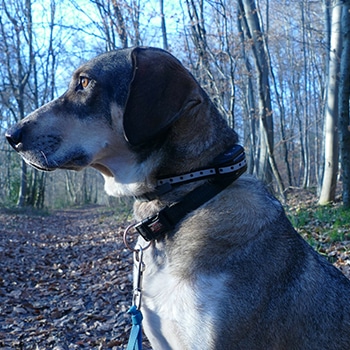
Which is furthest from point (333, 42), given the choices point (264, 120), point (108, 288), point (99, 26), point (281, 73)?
point (281, 73)

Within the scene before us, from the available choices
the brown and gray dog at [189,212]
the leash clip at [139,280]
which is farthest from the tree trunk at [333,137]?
the leash clip at [139,280]

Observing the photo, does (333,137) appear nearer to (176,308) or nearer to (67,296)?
(67,296)

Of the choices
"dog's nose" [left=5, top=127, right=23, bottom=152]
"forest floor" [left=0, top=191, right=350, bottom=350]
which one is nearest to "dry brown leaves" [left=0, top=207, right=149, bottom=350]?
"forest floor" [left=0, top=191, right=350, bottom=350]

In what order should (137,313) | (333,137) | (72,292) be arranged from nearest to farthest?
(137,313)
(72,292)
(333,137)

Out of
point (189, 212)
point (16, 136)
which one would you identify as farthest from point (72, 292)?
point (189, 212)

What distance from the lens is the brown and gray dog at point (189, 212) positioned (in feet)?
7.54

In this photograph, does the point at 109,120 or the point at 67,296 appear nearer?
the point at 109,120

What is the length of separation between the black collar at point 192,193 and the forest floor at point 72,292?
2.59m

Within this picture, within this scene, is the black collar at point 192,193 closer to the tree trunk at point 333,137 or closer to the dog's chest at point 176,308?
the dog's chest at point 176,308

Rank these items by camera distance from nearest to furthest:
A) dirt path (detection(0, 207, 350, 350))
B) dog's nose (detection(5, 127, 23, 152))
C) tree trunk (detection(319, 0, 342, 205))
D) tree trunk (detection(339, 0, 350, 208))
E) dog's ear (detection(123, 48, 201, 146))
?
dog's ear (detection(123, 48, 201, 146)) < dog's nose (detection(5, 127, 23, 152)) < dirt path (detection(0, 207, 350, 350)) < tree trunk (detection(339, 0, 350, 208)) < tree trunk (detection(319, 0, 342, 205))

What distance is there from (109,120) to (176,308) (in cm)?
123

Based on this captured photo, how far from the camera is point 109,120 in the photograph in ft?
9.16

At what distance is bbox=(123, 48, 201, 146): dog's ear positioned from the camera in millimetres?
2494

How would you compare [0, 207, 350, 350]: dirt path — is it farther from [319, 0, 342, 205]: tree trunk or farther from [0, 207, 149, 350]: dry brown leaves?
[319, 0, 342, 205]: tree trunk
